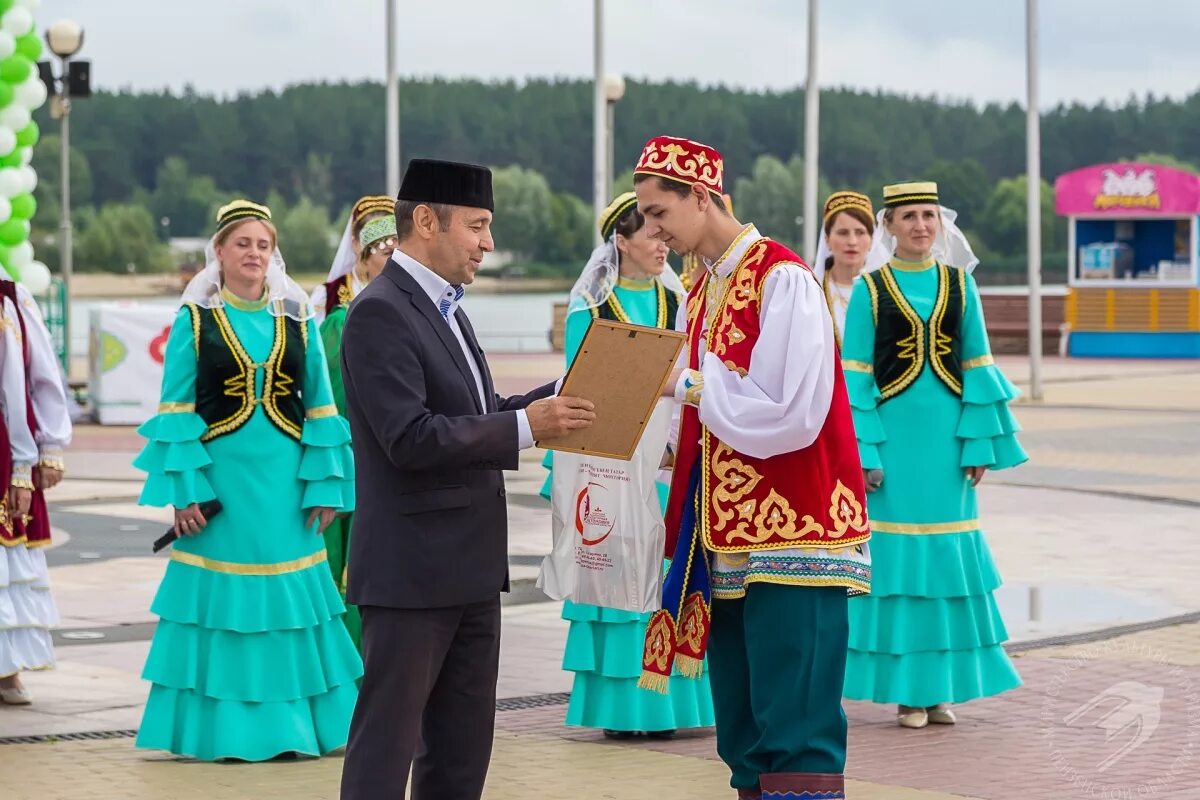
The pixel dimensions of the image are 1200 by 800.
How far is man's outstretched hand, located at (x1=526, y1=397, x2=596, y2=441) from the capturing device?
15.8ft

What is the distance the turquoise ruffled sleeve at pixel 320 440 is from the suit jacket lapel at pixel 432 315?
2.40 meters

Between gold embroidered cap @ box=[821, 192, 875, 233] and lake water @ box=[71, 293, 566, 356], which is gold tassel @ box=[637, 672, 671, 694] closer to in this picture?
gold embroidered cap @ box=[821, 192, 875, 233]

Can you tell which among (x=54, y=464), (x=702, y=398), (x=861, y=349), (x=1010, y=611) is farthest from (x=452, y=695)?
(x=1010, y=611)

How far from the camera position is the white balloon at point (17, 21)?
51.7 ft

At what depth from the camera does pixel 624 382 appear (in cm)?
485

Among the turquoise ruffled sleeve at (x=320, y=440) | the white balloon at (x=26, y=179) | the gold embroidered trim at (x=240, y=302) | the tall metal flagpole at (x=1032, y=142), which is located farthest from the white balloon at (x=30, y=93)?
the tall metal flagpole at (x=1032, y=142)

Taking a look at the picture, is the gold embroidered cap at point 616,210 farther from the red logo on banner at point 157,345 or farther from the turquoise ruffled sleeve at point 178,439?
the red logo on banner at point 157,345

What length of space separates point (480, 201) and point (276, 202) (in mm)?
90213

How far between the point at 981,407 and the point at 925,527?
52 centimetres

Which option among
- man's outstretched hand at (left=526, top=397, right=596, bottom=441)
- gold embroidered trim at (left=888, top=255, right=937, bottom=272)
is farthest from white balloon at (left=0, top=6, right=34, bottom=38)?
man's outstretched hand at (left=526, top=397, right=596, bottom=441)

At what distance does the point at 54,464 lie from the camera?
8352 millimetres

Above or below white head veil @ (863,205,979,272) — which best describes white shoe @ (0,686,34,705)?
below

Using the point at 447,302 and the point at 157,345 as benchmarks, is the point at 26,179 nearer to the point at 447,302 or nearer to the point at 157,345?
the point at 157,345

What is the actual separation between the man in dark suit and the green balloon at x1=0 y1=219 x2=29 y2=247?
37.9ft
